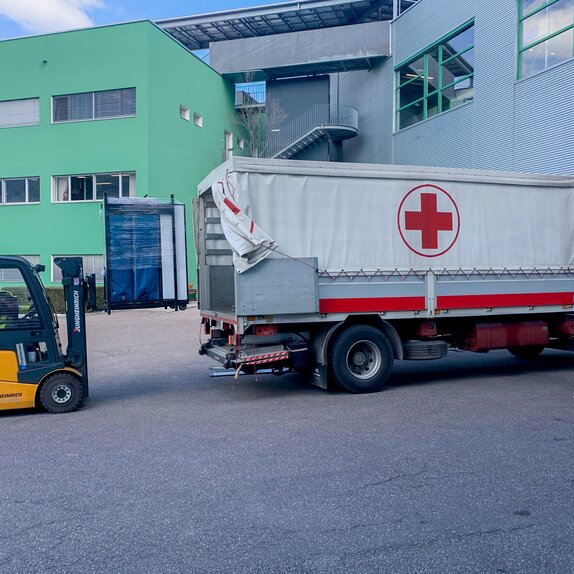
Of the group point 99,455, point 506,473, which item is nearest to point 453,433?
point 506,473

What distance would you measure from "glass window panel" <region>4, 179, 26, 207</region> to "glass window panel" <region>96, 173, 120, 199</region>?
370 cm

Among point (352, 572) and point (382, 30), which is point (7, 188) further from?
point (352, 572)

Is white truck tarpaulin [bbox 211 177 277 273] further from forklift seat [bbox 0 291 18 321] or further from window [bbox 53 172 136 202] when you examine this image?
window [bbox 53 172 136 202]

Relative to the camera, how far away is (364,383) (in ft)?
30.4

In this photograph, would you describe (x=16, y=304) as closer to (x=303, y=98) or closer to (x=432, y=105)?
(x=432, y=105)

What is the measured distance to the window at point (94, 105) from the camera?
26.6m

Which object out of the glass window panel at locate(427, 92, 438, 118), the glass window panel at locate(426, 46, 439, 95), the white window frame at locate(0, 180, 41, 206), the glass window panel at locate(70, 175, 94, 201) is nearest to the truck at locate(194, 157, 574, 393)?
the glass window panel at locate(427, 92, 438, 118)

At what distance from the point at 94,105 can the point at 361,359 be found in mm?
21691

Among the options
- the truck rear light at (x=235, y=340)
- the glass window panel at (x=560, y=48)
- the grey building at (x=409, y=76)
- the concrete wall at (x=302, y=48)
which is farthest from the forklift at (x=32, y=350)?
the concrete wall at (x=302, y=48)

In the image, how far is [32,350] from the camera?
26.6 ft

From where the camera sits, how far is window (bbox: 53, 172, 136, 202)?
26.9m

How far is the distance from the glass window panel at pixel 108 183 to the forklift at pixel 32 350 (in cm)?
1938

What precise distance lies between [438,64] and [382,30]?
5.48m

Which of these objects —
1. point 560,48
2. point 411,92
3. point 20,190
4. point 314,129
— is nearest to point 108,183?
point 20,190
